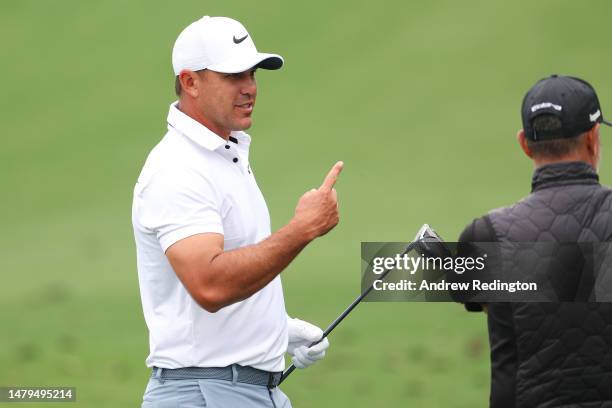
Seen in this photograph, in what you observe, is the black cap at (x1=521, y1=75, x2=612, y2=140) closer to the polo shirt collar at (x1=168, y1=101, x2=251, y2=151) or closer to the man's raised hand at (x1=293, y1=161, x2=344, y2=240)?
the man's raised hand at (x1=293, y1=161, x2=344, y2=240)

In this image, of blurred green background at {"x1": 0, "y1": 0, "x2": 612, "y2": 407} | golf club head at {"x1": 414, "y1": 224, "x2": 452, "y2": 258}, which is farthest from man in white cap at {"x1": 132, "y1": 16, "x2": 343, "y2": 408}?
blurred green background at {"x1": 0, "y1": 0, "x2": 612, "y2": 407}

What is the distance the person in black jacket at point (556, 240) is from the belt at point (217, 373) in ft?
2.95

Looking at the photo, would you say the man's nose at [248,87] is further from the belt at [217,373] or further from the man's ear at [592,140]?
the man's ear at [592,140]

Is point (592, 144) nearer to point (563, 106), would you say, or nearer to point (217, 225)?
point (563, 106)

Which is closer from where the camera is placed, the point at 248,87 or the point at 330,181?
the point at 330,181

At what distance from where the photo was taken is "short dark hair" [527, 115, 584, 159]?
461cm

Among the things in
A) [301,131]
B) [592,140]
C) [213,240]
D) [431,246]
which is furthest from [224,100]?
[301,131]

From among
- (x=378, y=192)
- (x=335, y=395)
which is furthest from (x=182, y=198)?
(x=378, y=192)

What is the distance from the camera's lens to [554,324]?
444cm

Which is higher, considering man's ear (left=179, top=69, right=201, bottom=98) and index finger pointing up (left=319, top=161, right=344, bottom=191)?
man's ear (left=179, top=69, right=201, bottom=98)

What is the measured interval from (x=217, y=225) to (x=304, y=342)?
1.10 m

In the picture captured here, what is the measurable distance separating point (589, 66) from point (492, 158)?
227 cm

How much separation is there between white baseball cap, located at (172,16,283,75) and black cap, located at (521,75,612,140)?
102cm

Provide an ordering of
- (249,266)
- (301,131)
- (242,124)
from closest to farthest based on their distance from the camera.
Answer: (249,266)
(242,124)
(301,131)
